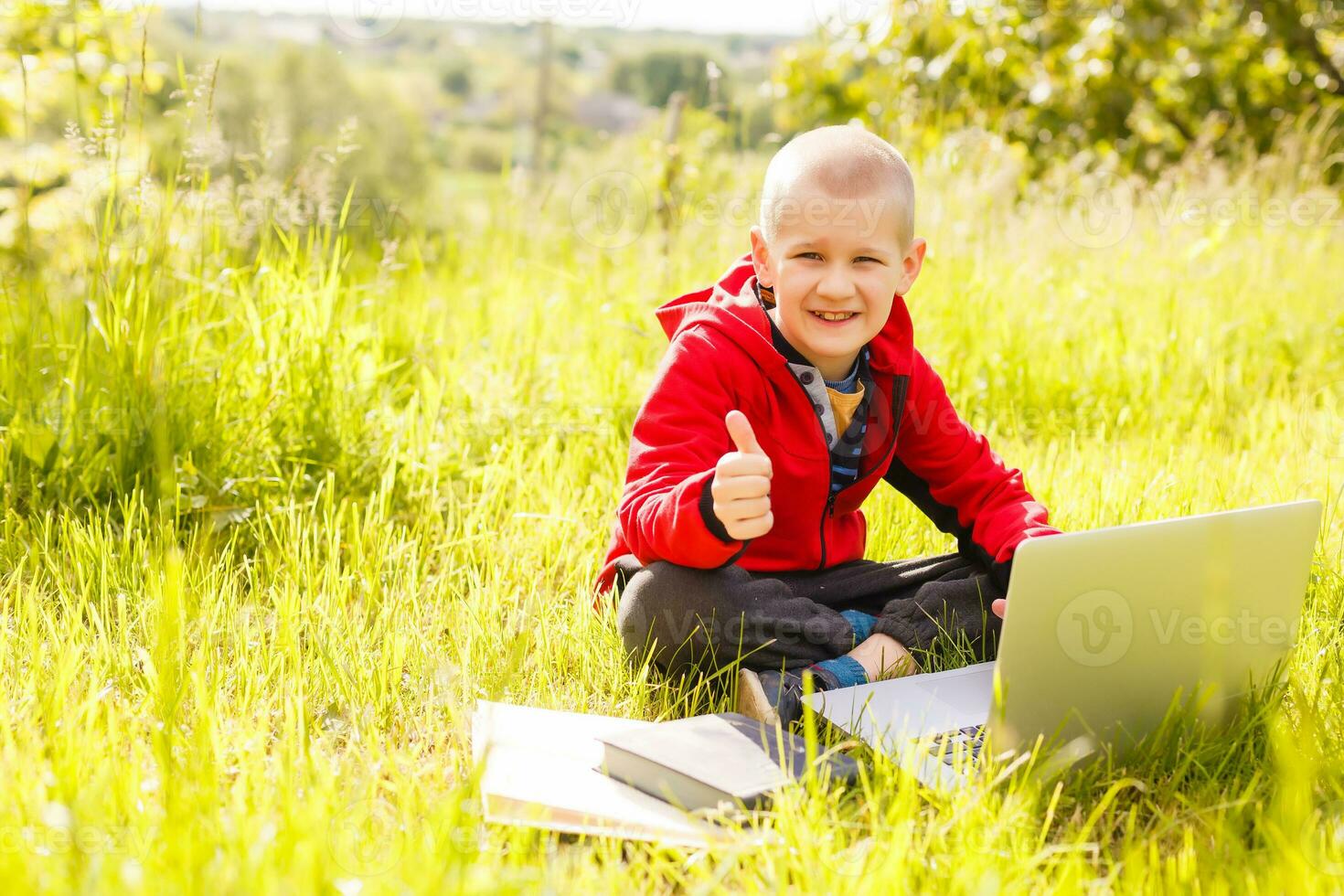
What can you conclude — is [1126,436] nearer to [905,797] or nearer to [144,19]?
[905,797]

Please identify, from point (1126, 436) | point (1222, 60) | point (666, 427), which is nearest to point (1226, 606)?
point (666, 427)

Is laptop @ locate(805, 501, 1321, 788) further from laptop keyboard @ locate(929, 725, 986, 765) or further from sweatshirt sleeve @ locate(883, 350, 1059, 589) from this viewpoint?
sweatshirt sleeve @ locate(883, 350, 1059, 589)

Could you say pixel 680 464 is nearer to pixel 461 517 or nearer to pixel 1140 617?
pixel 1140 617

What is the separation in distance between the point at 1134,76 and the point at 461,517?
6769 mm

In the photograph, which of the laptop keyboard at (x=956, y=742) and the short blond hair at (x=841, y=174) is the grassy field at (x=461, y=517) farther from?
the short blond hair at (x=841, y=174)

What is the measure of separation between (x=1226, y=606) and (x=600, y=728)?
36.8 inches

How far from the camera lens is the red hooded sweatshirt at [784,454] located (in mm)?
1910

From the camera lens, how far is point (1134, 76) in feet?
25.2

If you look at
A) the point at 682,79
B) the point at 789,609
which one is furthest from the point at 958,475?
the point at 682,79

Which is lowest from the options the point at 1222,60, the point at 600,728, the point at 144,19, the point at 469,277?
the point at 600,728

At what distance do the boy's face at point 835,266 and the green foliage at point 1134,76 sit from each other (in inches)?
188

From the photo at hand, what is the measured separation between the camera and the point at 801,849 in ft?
4.36

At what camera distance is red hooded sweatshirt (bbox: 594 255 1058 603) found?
1.91 metres

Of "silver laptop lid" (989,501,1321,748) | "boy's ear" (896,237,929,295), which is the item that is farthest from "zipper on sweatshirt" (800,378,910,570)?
"silver laptop lid" (989,501,1321,748)
